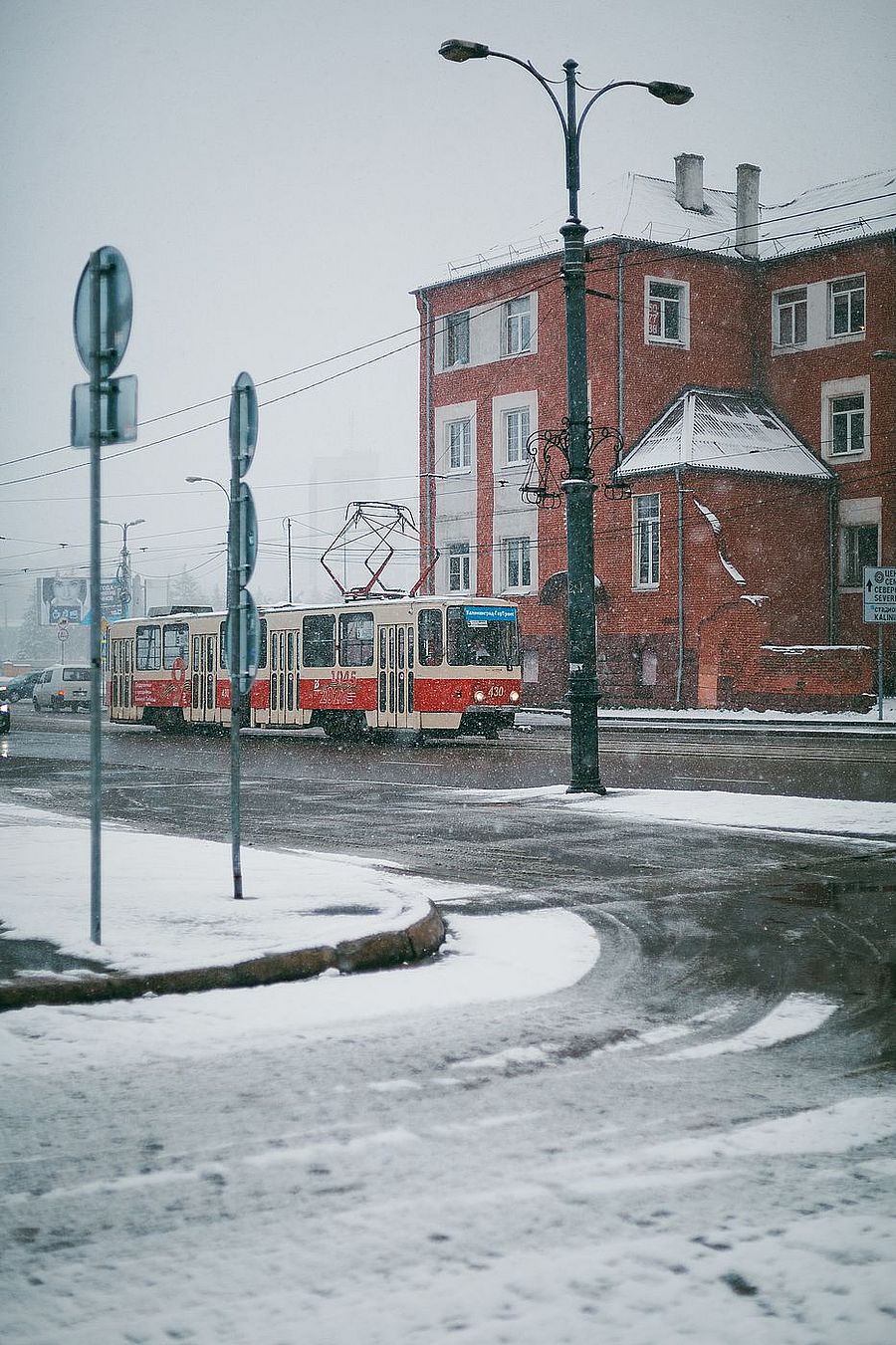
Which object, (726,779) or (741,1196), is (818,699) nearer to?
(726,779)

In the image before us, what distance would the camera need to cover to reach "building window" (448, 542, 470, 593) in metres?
49.2

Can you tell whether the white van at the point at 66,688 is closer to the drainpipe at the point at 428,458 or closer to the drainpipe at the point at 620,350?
the drainpipe at the point at 428,458

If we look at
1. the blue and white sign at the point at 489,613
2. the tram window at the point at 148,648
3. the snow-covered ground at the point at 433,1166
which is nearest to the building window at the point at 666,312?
the blue and white sign at the point at 489,613

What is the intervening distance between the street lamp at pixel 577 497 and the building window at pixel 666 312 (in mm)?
28763

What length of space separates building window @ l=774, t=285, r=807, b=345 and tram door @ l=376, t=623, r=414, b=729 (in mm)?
22395

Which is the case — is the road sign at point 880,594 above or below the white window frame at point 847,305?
below

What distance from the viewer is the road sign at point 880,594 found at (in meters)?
32.4

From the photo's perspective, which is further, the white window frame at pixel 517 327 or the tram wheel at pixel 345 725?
the white window frame at pixel 517 327

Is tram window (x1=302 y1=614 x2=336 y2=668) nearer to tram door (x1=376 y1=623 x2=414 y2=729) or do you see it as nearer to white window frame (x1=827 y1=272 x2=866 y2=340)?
tram door (x1=376 y1=623 x2=414 y2=729)

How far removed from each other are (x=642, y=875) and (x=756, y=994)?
12.5 feet

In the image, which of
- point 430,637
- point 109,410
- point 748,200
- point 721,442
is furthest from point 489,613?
point 748,200

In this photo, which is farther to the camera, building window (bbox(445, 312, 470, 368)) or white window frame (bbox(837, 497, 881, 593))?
building window (bbox(445, 312, 470, 368))

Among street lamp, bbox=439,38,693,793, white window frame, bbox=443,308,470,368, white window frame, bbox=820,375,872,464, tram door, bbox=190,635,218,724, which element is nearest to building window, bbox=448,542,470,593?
white window frame, bbox=443,308,470,368

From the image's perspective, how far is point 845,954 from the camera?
7.25 metres
